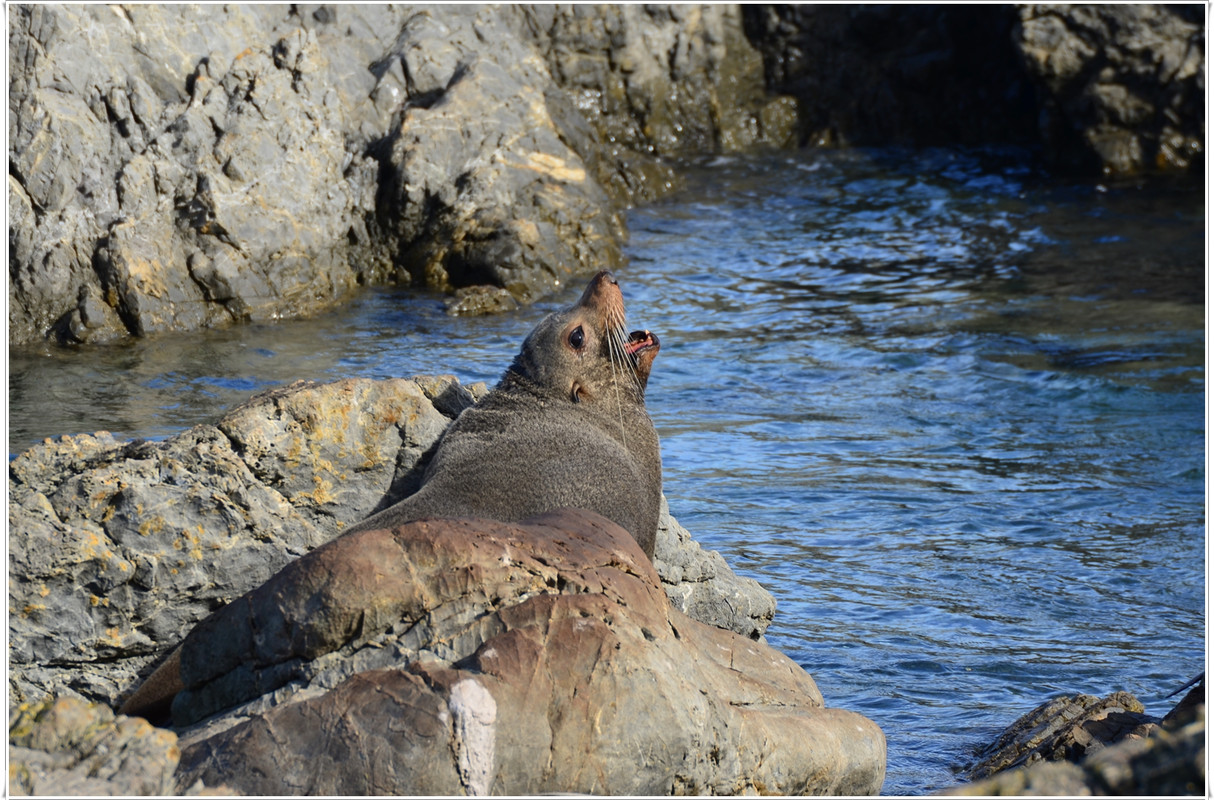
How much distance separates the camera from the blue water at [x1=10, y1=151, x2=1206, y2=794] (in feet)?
23.6

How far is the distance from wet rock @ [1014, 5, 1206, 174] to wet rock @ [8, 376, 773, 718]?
52.9 ft

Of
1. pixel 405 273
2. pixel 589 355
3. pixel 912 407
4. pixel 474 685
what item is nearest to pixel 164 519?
pixel 474 685

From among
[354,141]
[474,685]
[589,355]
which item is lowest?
[474,685]

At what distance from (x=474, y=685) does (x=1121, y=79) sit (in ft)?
58.9

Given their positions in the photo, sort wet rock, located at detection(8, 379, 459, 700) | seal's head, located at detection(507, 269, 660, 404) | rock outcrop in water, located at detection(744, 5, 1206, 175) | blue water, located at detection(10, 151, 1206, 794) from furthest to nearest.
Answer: rock outcrop in water, located at detection(744, 5, 1206, 175)
blue water, located at detection(10, 151, 1206, 794)
seal's head, located at detection(507, 269, 660, 404)
wet rock, located at detection(8, 379, 459, 700)

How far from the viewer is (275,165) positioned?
43.1ft

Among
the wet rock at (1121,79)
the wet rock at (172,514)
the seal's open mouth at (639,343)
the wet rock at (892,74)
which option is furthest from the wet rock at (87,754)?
the wet rock at (892,74)

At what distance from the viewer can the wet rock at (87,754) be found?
337 centimetres

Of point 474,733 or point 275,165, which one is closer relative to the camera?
point 474,733

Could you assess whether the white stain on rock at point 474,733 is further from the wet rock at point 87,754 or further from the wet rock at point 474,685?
the wet rock at point 87,754

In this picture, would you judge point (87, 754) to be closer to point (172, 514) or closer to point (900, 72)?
point (172, 514)

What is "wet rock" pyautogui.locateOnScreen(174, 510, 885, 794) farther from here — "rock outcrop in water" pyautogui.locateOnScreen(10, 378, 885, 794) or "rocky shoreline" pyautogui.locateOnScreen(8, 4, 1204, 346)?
"rocky shoreline" pyautogui.locateOnScreen(8, 4, 1204, 346)

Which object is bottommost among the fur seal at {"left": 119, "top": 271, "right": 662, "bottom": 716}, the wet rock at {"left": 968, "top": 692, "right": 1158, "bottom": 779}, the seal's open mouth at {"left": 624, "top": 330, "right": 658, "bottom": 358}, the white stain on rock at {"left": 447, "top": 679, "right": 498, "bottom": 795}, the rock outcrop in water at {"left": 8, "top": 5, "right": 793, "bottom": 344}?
the wet rock at {"left": 968, "top": 692, "right": 1158, "bottom": 779}

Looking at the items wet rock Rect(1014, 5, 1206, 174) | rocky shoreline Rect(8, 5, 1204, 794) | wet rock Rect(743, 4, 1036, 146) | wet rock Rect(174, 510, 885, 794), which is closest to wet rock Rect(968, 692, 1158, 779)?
rocky shoreline Rect(8, 5, 1204, 794)
